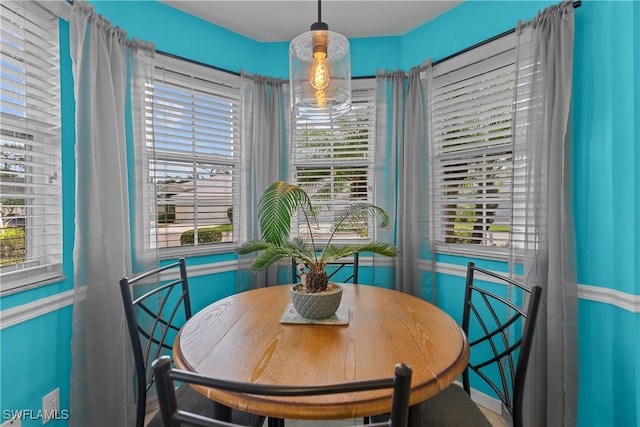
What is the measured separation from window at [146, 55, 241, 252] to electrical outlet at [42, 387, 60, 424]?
37.9 inches

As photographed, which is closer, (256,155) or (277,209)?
(277,209)

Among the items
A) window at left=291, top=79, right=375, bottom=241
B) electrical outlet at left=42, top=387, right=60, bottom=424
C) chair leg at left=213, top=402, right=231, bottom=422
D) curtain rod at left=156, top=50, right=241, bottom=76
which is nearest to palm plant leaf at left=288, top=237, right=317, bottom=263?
chair leg at left=213, top=402, right=231, bottom=422

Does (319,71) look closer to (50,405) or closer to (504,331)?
(504,331)

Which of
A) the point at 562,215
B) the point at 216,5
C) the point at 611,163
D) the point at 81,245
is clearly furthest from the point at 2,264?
the point at 611,163

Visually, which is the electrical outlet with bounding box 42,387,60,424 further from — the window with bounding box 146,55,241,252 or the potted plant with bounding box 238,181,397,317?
the potted plant with bounding box 238,181,397,317

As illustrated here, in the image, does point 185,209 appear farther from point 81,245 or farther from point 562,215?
point 562,215

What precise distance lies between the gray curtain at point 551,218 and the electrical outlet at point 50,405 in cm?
248

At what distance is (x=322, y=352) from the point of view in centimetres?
107

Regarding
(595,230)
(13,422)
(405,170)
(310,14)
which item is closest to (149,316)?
(13,422)

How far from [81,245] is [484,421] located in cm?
198

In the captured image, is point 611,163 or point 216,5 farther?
point 216,5

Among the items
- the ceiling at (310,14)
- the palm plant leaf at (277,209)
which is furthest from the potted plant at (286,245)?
the ceiling at (310,14)

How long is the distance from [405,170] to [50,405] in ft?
8.22

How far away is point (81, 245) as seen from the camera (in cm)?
167
